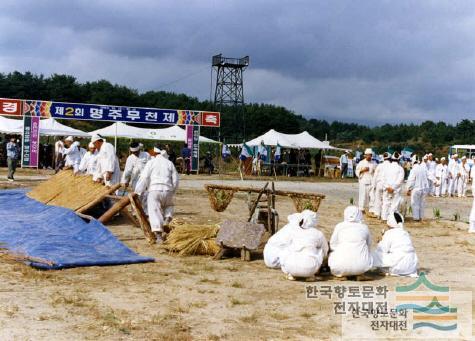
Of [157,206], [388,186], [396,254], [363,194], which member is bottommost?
[396,254]

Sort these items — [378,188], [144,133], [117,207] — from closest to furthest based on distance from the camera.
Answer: [117,207] < [378,188] < [144,133]

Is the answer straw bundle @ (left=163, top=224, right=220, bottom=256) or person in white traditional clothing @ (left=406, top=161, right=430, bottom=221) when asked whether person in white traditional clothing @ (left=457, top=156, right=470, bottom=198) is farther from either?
straw bundle @ (left=163, top=224, right=220, bottom=256)

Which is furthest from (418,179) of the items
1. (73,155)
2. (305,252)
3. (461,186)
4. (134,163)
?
(461,186)

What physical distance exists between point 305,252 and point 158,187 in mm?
3637

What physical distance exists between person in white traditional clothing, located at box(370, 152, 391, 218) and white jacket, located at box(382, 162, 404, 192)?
341 millimetres

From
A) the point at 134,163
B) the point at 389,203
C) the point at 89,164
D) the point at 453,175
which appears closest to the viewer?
the point at 134,163

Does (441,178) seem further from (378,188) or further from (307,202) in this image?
(307,202)

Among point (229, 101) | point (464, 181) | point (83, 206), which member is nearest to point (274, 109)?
point (229, 101)

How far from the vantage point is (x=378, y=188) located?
1547cm

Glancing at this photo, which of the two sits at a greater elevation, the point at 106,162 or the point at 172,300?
the point at 106,162

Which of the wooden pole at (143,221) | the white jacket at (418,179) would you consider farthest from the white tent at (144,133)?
the wooden pole at (143,221)

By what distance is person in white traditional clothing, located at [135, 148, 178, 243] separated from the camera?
1062cm

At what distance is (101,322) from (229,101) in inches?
1835

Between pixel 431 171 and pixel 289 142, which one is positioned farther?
pixel 289 142
